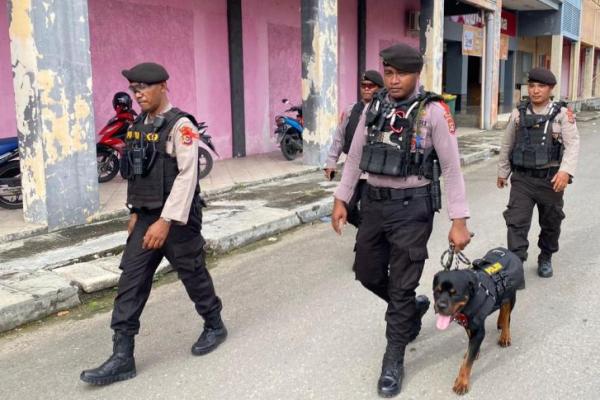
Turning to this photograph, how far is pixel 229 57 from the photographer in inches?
433

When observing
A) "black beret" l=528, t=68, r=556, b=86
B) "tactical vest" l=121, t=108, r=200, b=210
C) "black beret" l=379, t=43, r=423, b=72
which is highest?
"black beret" l=379, t=43, r=423, b=72

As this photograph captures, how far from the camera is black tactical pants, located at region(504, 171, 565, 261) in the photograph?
185 inches

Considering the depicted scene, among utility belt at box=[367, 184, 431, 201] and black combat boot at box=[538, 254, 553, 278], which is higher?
utility belt at box=[367, 184, 431, 201]

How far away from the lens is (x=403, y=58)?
2.91 m

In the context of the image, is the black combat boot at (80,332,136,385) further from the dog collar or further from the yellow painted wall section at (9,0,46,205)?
the yellow painted wall section at (9,0,46,205)

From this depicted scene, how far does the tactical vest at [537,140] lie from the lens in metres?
4.60

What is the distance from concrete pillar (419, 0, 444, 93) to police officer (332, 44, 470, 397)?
11112 millimetres

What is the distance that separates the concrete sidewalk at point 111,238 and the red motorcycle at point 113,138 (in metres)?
0.28

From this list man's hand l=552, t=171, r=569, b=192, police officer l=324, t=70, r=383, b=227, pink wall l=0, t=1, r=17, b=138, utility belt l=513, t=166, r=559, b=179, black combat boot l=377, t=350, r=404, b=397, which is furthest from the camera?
pink wall l=0, t=1, r=17, b=138

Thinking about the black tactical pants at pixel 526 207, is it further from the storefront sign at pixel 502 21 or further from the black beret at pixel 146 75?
the storefront sign at pixel 502 21

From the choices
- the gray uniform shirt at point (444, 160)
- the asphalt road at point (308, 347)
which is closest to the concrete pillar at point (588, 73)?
the asphalt road at point (308, 347)

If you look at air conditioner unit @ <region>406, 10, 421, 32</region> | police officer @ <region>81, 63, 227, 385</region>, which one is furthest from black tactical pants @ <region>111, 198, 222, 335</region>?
air conditioner unit @ <region>406, 10, 421, 32</region>

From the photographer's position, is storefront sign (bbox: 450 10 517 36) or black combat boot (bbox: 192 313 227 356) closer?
black combat boot (bbox: 192 313 227 356)

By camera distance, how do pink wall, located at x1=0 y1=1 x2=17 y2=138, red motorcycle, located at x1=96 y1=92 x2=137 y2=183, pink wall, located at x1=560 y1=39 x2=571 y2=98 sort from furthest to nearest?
pink wall, located at x1=560 y1=39 x2=571 y2=98 < red motorcycle, located at x1=96 y1=92 x2=137 y2=183 < pink wall, located at x1=0 y1=1 x2=17 y2=138
